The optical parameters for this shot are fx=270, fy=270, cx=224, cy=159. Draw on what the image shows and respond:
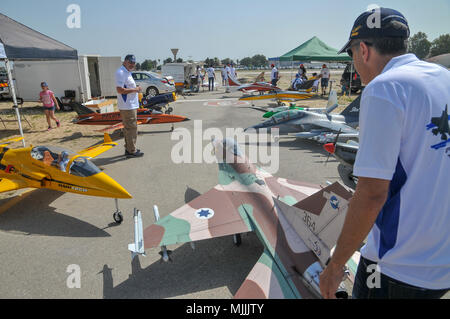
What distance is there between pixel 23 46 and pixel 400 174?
1137cm

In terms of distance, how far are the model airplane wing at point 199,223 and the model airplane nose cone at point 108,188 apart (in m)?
1.03

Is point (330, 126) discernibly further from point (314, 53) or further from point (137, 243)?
point (314, 53)

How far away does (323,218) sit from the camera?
293 centimetres

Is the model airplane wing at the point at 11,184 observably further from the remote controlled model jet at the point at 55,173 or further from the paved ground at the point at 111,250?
the paved ground at the point at 111,250

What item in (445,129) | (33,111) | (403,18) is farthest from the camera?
(33,111)

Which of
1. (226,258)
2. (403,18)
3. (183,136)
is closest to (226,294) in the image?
(226,258)

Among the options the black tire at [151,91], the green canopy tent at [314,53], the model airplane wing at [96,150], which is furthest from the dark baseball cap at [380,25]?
the green canopy tent at [314,53]

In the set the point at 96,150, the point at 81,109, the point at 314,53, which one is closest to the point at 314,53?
the point at 314,53

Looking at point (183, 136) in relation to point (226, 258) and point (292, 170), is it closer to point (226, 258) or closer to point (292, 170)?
point (292, 170)

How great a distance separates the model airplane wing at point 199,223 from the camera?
12.4 ft

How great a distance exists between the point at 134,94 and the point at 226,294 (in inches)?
254

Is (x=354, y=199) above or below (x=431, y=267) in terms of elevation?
above

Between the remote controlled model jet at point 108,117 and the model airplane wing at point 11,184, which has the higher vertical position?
the remote controlled model jet at point 108,117
